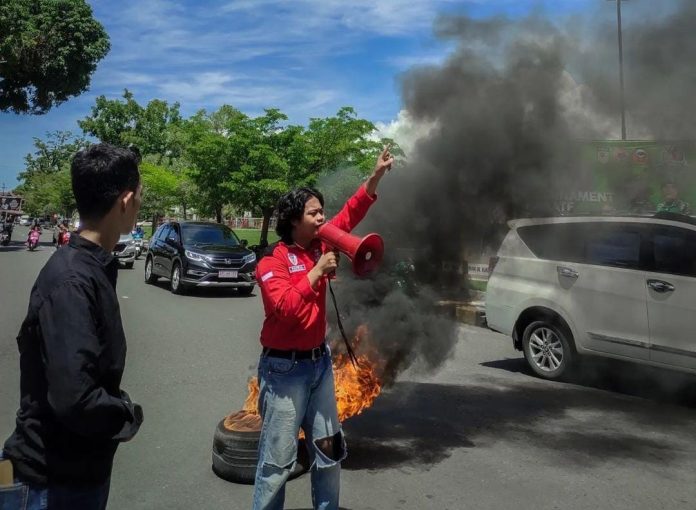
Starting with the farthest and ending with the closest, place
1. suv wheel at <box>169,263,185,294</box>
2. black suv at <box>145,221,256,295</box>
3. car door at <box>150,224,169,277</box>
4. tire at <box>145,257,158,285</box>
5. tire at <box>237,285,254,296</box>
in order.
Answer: tire at <box>145,257,158,285</box> → car door at <box>150,224,169,277</box> → tire at <box>237,285,254,296</box> → suv wheel at <box>169,263,185,294</box> → black suv at <box>145,221,256,295</box>

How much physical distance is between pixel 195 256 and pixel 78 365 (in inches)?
482

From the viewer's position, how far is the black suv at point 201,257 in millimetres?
13383

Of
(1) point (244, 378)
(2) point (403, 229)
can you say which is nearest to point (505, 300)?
(2) point (403, 229)

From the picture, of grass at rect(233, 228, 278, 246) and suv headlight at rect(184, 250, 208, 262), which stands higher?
grass at rect(233, 228, 278, 246)

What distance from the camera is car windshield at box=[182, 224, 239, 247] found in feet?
46.6

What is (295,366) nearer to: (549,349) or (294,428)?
(294,428)

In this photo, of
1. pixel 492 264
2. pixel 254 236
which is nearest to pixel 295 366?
pixel 492 264

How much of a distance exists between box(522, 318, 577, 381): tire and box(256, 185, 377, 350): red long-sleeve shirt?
451 cm

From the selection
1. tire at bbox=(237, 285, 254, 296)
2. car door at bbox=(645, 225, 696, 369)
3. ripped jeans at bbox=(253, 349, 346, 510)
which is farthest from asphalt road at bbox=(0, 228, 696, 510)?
tire at bbox=(237, 285, 254, 296)

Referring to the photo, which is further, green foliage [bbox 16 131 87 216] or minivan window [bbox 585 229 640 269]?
green foliage [bbox 16 131 87 216]

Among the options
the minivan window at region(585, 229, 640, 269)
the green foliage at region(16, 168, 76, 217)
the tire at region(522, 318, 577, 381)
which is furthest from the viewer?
the green foliage at region(16, 168, 76, 217)

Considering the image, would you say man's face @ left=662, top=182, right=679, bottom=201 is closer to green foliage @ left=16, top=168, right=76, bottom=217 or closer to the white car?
the white car

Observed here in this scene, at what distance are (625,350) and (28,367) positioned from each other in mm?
5665

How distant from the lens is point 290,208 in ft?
9.31
